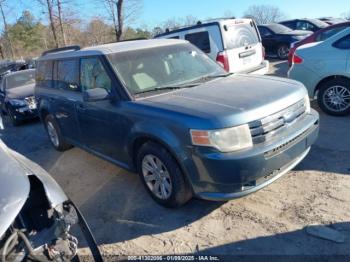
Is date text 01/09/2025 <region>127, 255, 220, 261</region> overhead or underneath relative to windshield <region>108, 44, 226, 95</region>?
underneath

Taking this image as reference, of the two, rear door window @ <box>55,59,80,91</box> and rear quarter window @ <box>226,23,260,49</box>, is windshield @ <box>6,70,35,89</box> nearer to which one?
rear door window @ <box>55,59,80,91</box>

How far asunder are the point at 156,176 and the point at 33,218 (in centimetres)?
168

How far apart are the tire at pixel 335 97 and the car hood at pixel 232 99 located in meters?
2.58

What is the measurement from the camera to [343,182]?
389cm

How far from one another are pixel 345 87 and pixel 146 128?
13.8 feet

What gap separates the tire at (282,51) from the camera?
1522 cm

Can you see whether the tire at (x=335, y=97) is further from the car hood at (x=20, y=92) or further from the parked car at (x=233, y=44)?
the car hood at (x=20, y=92)

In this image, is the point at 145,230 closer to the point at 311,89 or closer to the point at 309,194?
the point at 309,194

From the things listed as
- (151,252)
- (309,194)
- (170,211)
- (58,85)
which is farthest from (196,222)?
(58,85)

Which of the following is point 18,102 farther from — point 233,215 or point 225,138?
point 225,138

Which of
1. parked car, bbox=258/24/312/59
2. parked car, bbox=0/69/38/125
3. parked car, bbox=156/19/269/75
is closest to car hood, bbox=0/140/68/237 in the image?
parked car, bbox=156/19/269/75

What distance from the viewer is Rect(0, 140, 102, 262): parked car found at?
1920 mm

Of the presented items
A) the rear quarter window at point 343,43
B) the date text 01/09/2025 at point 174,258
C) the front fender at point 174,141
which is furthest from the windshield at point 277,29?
the date text 01/09/2025 at point 174,258

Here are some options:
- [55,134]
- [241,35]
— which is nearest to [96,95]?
[55,134]
